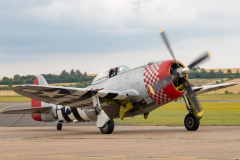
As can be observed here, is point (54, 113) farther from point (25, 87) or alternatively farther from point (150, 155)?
point (150, 155)

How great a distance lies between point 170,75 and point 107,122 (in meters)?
3.32

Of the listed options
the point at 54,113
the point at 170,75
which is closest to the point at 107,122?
the point at 170,75

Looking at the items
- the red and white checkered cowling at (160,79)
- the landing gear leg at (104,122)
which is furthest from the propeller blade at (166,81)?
the landing gear leg at (104,122)

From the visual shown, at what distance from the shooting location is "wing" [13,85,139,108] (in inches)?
563

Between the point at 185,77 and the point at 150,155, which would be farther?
the point at 185,77

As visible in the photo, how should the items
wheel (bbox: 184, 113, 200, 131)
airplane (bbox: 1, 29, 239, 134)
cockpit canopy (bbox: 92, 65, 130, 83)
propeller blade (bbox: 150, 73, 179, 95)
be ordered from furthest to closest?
cockpit canopy (bbox: 92, 65, 130, 83) → wheel (bbox: 184, 113, 200, 131) → airplane (bbox: 1, 29, 239, 134) → propeller blade (bbox: 150, 73, 179, 95)

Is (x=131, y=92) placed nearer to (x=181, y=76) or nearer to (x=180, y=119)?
(x=181, y=76)

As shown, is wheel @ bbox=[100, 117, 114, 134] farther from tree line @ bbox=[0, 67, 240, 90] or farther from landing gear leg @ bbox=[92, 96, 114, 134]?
tree line @ bbox=[0, 67, 240, 90]

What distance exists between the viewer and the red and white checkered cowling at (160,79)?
13.9 meters

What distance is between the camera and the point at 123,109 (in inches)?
608

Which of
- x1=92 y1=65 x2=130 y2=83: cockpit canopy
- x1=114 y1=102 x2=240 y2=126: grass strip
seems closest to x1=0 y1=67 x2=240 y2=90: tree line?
x1=114 y1=102 x2=240 y2=126: grass strip

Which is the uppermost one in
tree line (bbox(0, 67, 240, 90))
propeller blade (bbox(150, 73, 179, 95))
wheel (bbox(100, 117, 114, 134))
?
tree line (bbox(0, 67, 240, 90))

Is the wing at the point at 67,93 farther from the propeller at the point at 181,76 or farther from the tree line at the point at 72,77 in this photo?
the tree line at the point at 72,77

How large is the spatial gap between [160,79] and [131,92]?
1.64 m
